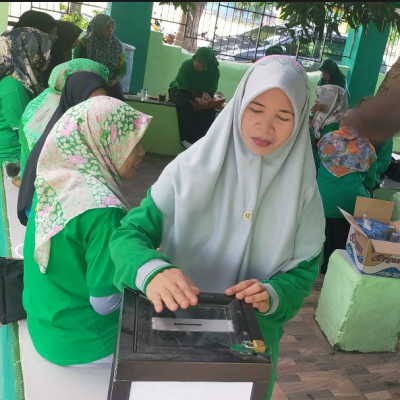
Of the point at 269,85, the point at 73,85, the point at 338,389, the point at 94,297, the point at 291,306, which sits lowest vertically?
the point at 338,389

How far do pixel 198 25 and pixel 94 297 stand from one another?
8404 millimetres

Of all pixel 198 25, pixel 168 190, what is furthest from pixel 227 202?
pixel 198 25

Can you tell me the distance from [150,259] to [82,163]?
702 millimetres

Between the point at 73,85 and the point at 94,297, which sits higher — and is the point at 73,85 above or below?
above

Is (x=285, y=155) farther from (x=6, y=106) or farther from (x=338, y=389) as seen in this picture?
(x=6, y=106)

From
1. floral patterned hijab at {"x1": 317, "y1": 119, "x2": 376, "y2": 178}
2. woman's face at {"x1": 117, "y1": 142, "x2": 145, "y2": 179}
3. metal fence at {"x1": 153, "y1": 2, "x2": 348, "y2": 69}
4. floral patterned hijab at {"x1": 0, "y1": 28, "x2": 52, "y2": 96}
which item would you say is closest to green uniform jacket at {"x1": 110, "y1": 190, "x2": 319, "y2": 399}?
woman's face at {"x1": 117, "y1": 142, "x2": 145, "y2": 179}

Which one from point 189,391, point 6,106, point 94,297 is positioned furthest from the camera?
point 6,106

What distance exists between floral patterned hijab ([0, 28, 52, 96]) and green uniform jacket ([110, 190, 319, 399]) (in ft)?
9.09

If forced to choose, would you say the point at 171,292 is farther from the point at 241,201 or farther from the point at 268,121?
the point at 268,121

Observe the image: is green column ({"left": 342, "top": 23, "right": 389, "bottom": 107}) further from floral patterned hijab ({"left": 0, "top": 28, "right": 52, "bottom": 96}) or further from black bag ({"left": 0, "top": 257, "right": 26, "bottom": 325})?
black bag ({"left": 0, "top": 257, "right": 26, "bottom": 325})

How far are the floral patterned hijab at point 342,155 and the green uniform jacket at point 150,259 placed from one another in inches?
95.6

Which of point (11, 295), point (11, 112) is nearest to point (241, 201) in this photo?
point (11, 295)

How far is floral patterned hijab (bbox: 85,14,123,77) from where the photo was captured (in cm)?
511

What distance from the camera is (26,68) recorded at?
3.62m
